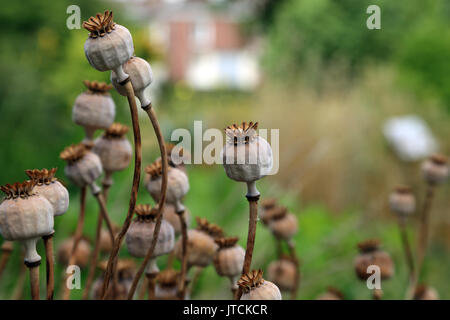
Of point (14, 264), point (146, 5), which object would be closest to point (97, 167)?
point (14, 264)

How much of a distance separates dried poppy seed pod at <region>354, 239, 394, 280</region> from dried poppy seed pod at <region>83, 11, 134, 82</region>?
436mm

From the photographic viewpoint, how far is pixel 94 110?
23.5 inches

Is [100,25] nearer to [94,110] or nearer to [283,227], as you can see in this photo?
[94,110]

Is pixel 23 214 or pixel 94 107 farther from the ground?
pixel 94 107

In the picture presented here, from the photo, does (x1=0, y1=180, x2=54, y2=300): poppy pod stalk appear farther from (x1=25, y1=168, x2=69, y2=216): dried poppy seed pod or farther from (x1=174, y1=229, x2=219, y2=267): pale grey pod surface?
(x1=174, y1=229, x2=219, y2=267): pale grey pod surface

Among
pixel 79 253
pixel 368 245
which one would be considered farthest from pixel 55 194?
pixel 368 245

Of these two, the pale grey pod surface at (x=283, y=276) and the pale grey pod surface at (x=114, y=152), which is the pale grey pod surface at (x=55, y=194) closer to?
the pale grey pod surface at (x=114, y=152)

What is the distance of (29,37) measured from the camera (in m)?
7.28

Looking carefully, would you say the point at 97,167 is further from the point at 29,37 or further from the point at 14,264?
the point at 29,37

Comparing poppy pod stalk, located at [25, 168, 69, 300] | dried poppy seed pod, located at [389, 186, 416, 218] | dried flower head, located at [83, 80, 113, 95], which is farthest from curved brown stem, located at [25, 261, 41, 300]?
dried poppy seed pod, located at [389, 186, 416, 218]

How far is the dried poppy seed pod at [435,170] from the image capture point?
0.83m

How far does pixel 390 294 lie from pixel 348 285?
0.15 m

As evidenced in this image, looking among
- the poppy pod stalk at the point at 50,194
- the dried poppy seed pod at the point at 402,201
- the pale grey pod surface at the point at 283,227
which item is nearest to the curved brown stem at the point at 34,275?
the poppy pod stalk at the point at 50,194

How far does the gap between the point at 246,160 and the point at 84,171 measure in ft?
0.70
